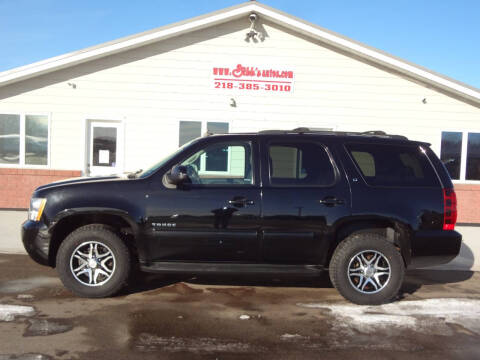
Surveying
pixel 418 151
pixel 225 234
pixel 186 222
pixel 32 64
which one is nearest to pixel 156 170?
pixel 186 222

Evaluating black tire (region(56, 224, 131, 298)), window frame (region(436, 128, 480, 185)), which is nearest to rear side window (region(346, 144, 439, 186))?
black tire (region(56, 224, 131, 298))

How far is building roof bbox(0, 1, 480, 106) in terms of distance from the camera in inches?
384

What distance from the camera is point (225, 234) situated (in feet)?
14.9

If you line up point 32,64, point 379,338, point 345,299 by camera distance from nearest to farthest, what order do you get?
point 379,338 < point 345,299 < point 32,64

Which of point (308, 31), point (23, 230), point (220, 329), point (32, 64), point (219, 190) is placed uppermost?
point (308, 31)

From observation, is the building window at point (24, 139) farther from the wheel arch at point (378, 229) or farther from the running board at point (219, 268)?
the wheel arch at point (378, 229)

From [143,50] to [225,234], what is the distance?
23.3ft

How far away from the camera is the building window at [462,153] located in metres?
10.5

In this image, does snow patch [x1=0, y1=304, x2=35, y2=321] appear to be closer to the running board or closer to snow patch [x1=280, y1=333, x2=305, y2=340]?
the running board

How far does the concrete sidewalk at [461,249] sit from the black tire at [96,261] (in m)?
2.79

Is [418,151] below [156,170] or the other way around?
the other way around

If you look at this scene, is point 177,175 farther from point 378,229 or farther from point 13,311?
point 378,229

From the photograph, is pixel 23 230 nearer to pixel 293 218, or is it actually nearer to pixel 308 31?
pixel 293 218

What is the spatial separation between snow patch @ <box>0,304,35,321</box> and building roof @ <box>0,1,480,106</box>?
710 cm
